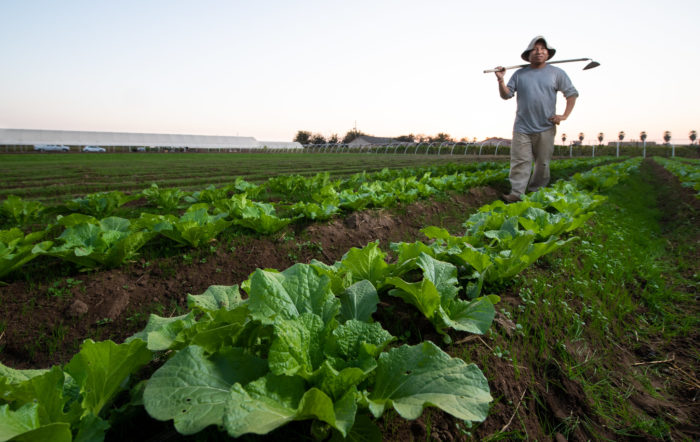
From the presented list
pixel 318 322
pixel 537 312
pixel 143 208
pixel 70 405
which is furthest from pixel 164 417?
pixel 143 208

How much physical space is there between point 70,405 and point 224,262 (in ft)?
8.13

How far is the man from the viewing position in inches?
Answer: 254

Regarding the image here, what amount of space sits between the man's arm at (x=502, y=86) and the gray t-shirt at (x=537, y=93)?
17 cm

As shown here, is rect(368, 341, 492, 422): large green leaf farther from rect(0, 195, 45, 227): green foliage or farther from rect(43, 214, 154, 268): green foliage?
rect(0, 195, 45, 227): green foliage

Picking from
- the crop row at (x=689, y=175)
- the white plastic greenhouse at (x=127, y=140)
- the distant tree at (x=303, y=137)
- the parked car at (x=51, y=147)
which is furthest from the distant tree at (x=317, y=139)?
the crop row at (x=689, y=175)

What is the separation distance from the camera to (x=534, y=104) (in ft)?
21.6

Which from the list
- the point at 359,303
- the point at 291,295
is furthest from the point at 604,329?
the point at 291,295

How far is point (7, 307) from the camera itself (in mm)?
2590

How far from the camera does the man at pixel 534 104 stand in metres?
6.46

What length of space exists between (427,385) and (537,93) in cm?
675

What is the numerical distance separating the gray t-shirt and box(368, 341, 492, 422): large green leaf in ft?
21.7

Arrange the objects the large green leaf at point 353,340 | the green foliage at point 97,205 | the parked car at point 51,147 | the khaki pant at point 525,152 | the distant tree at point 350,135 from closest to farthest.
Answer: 1. the large green leaf at point 353,340
2. the green foliage at point 97,205
3. the khaki pant at point 525,152
4. the parked car at point 51,147
5. the distant tree at point 350,135

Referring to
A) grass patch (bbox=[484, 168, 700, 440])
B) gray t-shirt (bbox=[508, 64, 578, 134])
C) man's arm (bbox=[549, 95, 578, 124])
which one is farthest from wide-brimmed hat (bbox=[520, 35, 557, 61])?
grass patch (bbox=[484, 168, 700, 440])

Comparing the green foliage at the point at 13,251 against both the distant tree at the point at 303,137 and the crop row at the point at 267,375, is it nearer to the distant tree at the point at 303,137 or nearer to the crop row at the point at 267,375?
the crop row at the point at 267,375
